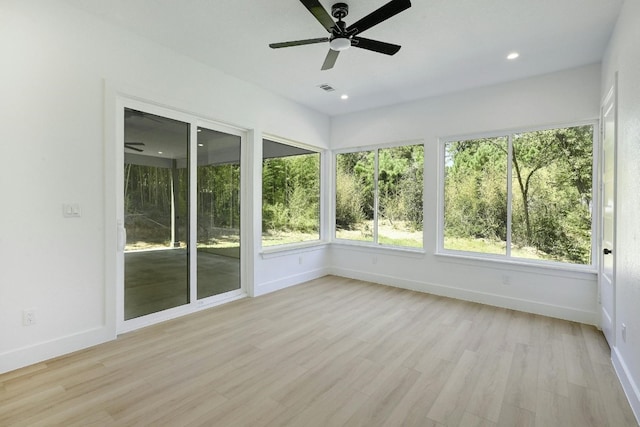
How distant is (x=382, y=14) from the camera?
2234 mm

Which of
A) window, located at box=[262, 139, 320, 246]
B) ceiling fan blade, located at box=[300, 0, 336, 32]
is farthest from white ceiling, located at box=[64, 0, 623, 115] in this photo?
window, located at box=[262, 139, 320, 246]

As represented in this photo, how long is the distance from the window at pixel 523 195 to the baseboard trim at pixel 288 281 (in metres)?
2.20

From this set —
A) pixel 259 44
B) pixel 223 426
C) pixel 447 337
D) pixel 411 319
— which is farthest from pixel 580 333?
pixel 259 44

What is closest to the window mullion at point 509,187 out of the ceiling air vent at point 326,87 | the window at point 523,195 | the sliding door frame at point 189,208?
the window at point 523,195

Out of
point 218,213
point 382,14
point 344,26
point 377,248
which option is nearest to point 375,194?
point 377,248

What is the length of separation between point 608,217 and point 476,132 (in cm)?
186

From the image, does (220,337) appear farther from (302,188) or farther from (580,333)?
(580,333)

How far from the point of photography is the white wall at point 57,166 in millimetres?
2371

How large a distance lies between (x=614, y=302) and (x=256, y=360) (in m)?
3.11

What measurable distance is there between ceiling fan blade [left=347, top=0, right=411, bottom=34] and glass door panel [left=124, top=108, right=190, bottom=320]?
2300 millimetres

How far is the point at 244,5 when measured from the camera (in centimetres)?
257

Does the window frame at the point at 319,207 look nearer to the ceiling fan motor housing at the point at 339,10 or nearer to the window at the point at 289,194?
the window at the point at 289,194

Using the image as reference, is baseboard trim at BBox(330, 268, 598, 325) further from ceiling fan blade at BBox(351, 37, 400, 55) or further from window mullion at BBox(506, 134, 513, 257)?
ceiling fan blade at BBox(351, 37, 400, 55)

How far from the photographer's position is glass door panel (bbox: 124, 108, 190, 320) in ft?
10.4
